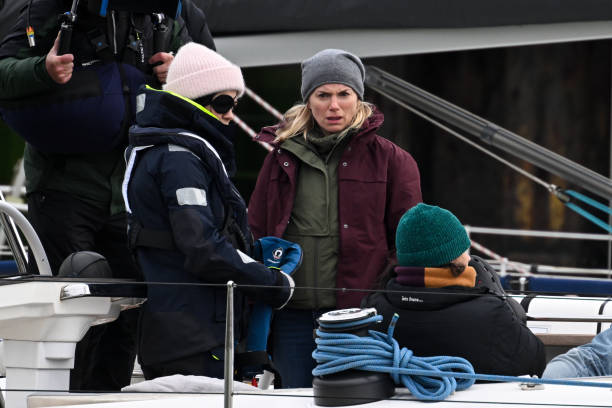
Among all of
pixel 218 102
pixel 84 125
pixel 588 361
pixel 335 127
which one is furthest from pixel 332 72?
pixel 588 361

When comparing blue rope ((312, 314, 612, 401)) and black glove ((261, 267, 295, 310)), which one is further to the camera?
black glove ((261, 267, 295, 310))

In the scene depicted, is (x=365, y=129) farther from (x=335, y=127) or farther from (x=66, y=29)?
(x=66, y=29)

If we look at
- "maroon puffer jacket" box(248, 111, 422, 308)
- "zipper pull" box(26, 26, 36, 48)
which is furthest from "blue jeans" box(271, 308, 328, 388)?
"zipper pull" box(26, 26, 36, 48)

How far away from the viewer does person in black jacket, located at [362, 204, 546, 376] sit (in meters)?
2.60

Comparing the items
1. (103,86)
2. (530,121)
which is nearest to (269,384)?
(103,86)

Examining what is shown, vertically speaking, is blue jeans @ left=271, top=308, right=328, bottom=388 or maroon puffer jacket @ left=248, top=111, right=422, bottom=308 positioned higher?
maroon puffer jacket @ left=248, top=111, right=422, bottom=308

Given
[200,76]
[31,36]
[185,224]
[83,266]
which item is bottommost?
[83,266]

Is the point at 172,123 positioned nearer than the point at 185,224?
No

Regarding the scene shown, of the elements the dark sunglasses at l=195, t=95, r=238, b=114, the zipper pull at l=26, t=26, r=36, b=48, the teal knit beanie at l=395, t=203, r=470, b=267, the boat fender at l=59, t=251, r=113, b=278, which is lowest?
the boat fender at l=59, t=251, r=113, b=278

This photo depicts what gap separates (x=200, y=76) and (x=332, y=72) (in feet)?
1.74

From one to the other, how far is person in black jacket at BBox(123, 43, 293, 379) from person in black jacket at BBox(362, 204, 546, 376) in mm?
394

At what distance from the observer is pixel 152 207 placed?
2920mm

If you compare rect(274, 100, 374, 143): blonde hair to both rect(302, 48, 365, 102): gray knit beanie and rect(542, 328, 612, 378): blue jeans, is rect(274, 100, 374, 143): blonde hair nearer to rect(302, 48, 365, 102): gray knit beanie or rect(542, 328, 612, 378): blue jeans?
rect(302, 48, 365, 102): gray knit beanie

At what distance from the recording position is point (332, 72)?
339 centimetres
